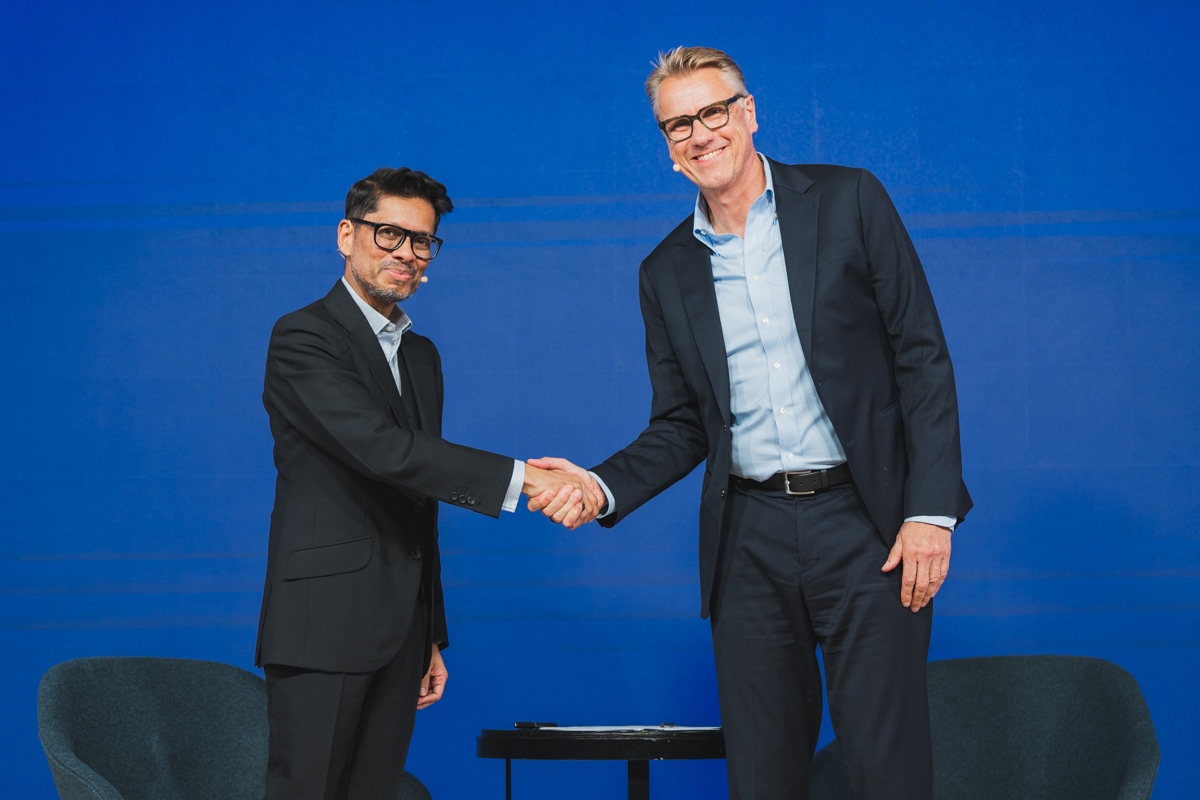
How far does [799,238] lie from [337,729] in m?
1.41

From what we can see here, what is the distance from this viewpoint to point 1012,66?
3529 millimetres

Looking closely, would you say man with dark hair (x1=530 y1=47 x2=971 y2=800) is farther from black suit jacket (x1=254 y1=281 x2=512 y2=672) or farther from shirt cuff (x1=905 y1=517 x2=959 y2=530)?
black suit jacket (x1=254 y1=281 x2=512 y2=672)

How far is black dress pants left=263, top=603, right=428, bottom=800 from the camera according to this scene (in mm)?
2254

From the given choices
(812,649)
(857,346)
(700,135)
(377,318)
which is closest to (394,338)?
(377,318)

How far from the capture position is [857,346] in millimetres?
2271

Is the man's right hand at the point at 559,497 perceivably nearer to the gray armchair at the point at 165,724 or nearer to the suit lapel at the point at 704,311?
the suit lapel at the point at 704,311

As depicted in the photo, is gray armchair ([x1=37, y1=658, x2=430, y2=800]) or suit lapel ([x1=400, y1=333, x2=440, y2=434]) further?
gray armchair ([x1=37, y1=658, x2=430, y2=800])

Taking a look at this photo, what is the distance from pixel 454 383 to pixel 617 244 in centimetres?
71

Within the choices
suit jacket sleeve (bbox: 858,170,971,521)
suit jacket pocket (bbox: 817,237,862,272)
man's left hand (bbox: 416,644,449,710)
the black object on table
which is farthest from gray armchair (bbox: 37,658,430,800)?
suit jacket pocket (bbox: 817,237,862,272)

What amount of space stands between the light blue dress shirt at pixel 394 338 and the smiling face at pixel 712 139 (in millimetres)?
749

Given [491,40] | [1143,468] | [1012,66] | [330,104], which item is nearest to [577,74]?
[491,40]

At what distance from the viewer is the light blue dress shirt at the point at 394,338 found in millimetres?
2525

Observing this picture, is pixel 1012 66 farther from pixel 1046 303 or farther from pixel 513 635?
pixel 513 635

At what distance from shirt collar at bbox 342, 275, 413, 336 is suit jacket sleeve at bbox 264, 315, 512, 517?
3.8 inches
